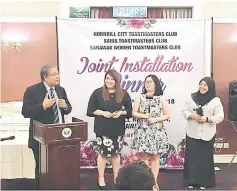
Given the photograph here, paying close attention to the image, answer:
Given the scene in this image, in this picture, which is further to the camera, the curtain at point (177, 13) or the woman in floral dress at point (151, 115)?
the curtain at point (177, 13)

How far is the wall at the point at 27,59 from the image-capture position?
5141 millimetres

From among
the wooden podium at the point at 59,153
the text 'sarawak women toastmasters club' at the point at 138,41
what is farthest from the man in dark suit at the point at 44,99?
the text 'sarawak women toastmasters club' at the point at 138,41

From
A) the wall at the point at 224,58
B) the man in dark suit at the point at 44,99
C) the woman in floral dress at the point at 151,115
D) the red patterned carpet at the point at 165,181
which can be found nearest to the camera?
the man in dark suit at the point at 44,99

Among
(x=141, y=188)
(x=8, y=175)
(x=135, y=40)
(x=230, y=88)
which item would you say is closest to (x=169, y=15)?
(x=135, y=40)

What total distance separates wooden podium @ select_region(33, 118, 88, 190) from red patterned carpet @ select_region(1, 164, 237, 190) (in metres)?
0.36

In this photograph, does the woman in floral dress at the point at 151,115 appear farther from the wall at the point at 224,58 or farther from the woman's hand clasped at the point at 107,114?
the wall at the point at 224,58

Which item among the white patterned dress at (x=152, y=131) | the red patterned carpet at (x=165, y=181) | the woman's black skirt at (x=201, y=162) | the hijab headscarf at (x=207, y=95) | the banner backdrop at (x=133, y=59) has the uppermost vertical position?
the banner backdrop at (x=133, y=59)

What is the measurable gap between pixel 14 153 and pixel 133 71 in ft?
5.63

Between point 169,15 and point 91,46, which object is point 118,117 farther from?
point 169,15

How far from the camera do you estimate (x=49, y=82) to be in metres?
3.51

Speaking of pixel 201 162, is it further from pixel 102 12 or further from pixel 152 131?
pixel 102 12

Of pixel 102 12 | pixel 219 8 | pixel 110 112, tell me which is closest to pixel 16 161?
pixel 110 112

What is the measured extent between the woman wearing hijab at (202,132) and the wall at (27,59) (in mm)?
2028

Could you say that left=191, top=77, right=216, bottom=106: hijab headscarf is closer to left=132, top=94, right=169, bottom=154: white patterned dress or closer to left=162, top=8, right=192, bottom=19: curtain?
left=132, top=94, right=169, bottom=154: white patterned dress
